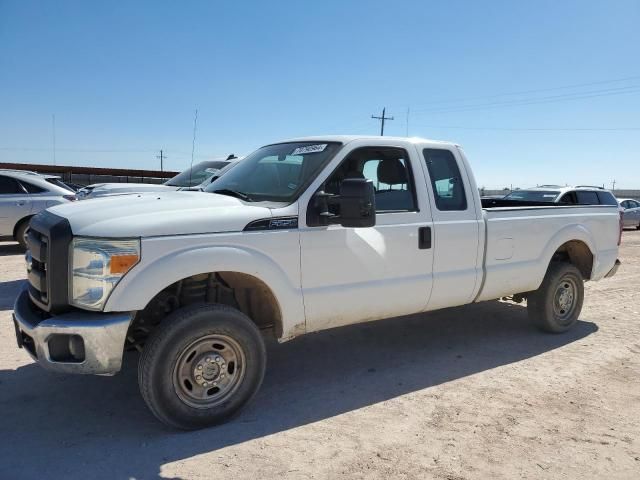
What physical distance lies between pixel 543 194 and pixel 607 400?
33.3 feet

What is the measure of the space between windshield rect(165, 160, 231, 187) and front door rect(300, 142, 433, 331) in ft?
18.9

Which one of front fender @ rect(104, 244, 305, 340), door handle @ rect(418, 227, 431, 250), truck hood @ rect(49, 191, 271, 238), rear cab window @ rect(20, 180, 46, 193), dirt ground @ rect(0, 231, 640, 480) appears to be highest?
rear cab window @ rect(20, 180, 46, 193)

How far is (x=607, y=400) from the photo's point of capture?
406 cm

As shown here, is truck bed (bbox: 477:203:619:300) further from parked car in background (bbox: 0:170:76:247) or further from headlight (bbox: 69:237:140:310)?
parked car in background (bbox: 0:170:76:247)

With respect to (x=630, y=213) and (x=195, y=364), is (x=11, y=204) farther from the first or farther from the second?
(x=630, y=213)

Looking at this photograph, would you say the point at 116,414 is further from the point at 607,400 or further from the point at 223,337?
the point at 607,400

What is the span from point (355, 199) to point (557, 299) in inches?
136

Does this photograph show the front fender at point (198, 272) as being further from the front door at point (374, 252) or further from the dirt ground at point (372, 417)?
the dirt ground at point (372, 417)

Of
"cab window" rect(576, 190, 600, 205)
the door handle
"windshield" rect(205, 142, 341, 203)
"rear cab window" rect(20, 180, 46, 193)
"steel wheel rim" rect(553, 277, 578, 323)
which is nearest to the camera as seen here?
"windshield" rect(205, 142, 341, 203)

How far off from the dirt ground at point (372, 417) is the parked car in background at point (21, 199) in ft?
18.1

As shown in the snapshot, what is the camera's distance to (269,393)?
162 inches

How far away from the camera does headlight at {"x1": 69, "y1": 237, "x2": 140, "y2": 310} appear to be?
311 centimetres

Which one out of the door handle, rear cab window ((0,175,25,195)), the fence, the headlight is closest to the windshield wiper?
the headlight

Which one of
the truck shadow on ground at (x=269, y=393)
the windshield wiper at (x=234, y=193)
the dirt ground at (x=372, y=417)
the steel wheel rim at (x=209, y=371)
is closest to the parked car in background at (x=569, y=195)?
the truck shadow on ground at (x=269, y=393)
